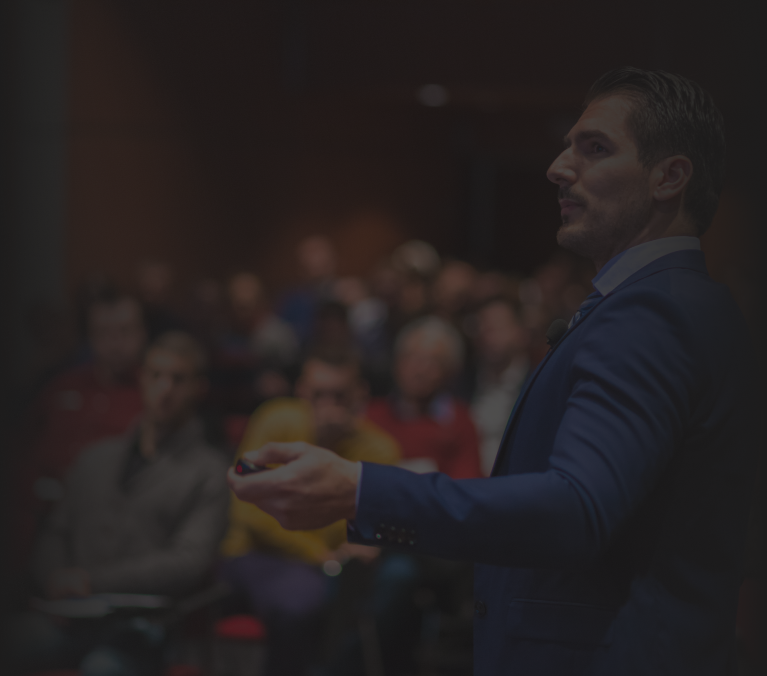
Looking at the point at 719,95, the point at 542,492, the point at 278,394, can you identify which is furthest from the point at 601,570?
the point at 719,95

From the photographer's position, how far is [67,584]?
2455mm

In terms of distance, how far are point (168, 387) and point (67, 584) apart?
2.24 ft

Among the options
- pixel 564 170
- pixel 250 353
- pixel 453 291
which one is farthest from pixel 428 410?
pixel 564 170

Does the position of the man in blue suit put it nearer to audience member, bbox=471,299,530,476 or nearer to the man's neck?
the man's neck

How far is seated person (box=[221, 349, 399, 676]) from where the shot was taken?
265 cm

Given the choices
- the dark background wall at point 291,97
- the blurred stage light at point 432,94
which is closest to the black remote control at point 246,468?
the dark background wall at point 291,97

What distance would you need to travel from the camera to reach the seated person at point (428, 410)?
353 centimetres

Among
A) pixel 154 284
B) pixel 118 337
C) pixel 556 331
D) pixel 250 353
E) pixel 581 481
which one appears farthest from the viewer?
pixel 154 284

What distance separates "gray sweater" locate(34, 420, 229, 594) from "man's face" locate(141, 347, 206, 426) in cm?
8

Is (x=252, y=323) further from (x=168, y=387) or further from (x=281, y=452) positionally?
(x=281, y=452)

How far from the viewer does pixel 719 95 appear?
23.6 ft

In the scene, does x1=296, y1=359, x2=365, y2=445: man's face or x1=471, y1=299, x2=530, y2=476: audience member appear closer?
x1=296, y1=359, x2=365, y2=445: man's face

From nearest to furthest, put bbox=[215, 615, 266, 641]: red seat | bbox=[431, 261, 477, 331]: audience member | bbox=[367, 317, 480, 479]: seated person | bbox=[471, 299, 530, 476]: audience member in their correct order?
1. bbox=[215, 615, 266, 641]: red seat
2. bbox=[367, 317, 480, 479]: seated person
3. bbox=[471, 299, 530, 476]: audience member
4. bbox=[431, 261, 477, 331]: audience member

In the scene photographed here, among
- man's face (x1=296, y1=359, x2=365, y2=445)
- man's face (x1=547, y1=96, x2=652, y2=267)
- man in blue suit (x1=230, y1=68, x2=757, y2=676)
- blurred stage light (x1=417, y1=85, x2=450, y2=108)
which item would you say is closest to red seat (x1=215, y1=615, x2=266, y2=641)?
man's face (x1=296, y1=359, x2=365, y2=445)
